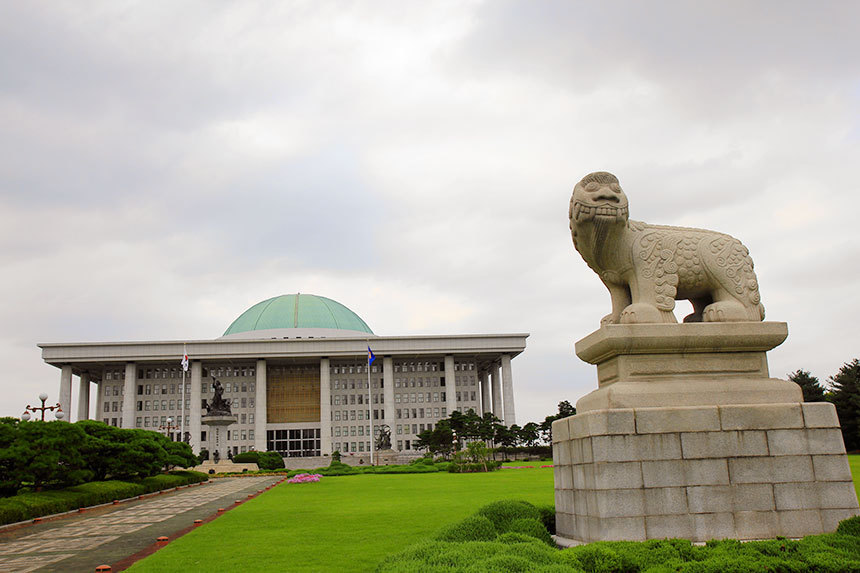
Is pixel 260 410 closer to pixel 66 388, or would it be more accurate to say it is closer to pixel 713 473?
pixel 66 388

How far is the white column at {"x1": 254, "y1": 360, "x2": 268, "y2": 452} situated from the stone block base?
7792cm

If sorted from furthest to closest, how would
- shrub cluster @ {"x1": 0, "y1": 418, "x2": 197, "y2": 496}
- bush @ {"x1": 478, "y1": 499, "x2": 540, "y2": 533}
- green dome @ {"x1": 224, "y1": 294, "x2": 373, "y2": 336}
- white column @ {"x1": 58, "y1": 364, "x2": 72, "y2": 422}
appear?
1. green dome @ {"x1": 224, "y1": 294, "x2": 373, "y2": 336}
2. white column @ {"x1": 58, "y1": 364, "x2": 72, "y2": 422}
3. shrub cluster @ {"x1": 0, "y1": 418, "x2": 197, "y2": 496}
4. bush @ {"x1": 478, "y1": 499, "x2": 540, "y2": 533}

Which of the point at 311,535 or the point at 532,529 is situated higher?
the point at 532,529

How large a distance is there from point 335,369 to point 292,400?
7.11 metres

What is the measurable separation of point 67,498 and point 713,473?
812 inches

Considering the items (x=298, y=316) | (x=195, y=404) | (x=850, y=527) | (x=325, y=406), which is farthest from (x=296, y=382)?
(x=850, y=527)

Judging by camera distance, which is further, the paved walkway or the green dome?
the green dome

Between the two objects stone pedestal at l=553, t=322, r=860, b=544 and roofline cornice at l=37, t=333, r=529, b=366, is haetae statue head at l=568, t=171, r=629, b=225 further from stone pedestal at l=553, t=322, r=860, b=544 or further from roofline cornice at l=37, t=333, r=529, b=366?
roofline cornice at l=37, t=333, r=529, b=366

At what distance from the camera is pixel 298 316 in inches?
3661

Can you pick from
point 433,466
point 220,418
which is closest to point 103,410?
point 220,418

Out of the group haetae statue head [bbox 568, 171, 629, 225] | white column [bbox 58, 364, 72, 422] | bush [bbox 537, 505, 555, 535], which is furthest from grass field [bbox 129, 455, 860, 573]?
white column [bbox 58, 364, 72, 422]

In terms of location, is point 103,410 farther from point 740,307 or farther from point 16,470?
point 740,307

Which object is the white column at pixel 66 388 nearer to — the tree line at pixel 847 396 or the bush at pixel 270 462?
the bush at pixel 270 462

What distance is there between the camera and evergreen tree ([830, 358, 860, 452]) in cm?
4150
